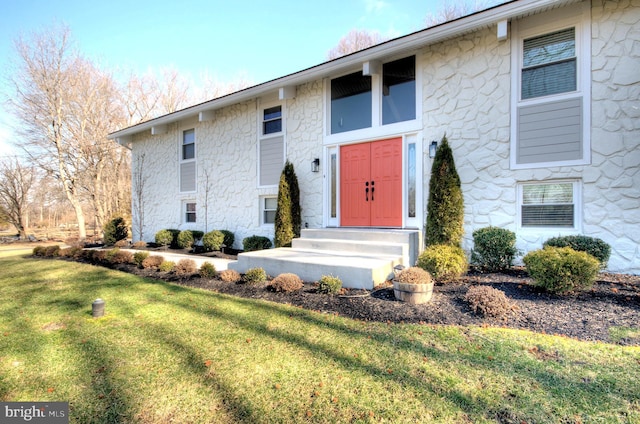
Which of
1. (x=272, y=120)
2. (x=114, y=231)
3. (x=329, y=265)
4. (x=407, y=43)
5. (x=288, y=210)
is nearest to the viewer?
(x=329, y=265)

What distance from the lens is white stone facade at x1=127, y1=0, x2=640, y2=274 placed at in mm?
5258

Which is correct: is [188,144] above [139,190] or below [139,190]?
above

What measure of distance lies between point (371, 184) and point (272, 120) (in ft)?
13.4

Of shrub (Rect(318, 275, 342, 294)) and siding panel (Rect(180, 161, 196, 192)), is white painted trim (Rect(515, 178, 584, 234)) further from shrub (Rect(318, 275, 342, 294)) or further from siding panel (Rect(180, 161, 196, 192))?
siding panel (Rect(180, 161, 196, 192))

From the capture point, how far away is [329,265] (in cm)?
520

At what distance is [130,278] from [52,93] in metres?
16.2

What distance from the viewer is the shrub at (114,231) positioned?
12.1 meters

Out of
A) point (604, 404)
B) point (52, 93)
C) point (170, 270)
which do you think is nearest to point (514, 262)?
point (604, 404)

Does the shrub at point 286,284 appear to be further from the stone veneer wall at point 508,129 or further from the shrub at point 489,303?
the stone veneer wall at point 508,129

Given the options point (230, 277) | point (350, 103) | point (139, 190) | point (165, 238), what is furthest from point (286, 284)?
point (139, 190)

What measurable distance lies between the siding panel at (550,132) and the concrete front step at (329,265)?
11.0 ft

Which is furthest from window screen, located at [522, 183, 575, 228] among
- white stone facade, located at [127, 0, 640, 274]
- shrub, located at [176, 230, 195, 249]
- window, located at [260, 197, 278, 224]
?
shrub, located at [176, 230, 195, 249]

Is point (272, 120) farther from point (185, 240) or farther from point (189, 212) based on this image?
point (189, 212)

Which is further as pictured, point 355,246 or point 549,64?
point 355,246
